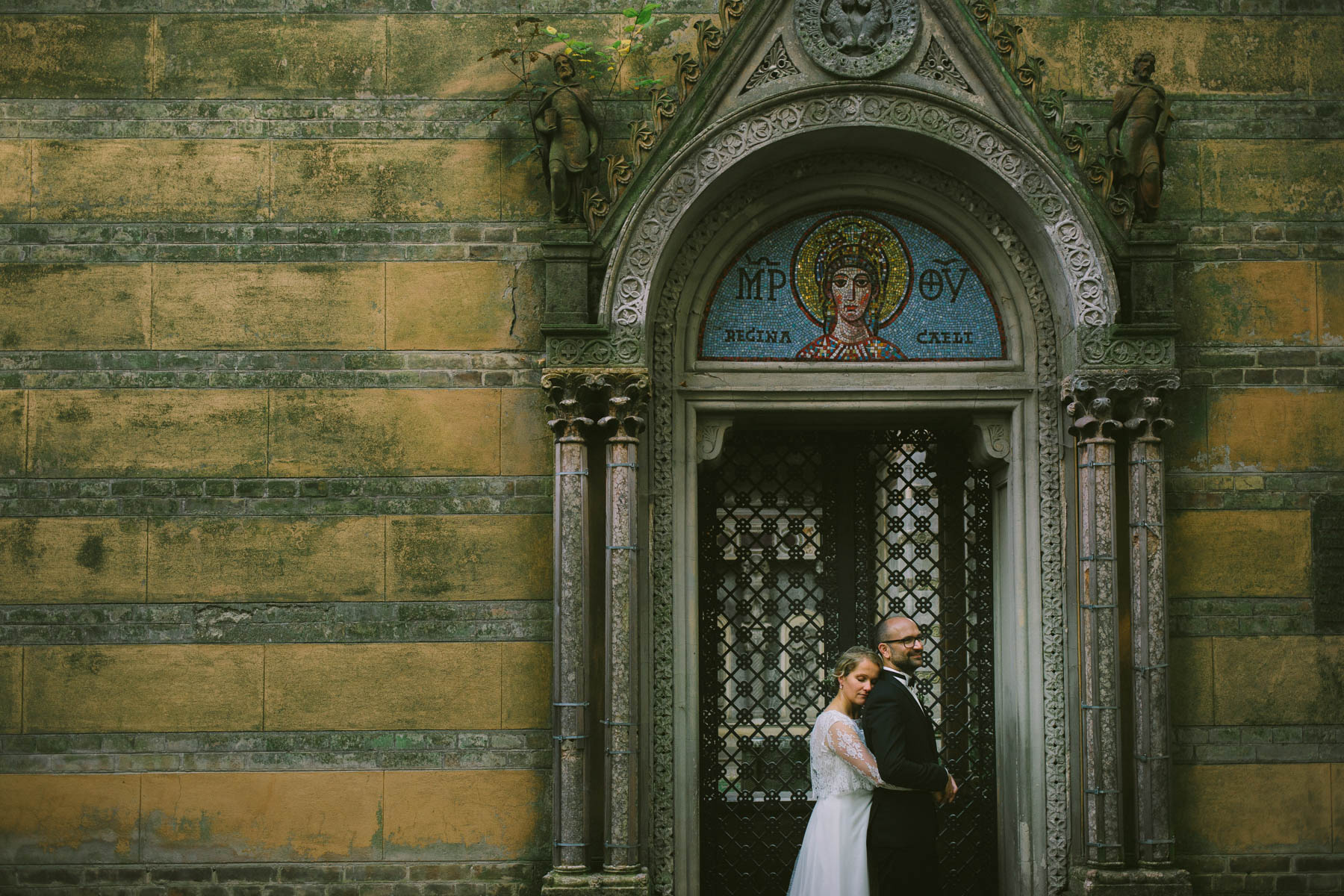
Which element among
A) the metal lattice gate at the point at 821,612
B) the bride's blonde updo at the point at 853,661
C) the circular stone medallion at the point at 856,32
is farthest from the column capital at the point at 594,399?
the circular stone medallion at the point at 856,32

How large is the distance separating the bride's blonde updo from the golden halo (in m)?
2.22

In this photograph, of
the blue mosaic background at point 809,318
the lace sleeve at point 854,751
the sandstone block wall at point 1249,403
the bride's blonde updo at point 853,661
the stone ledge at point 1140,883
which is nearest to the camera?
the lace sleeve at point 854,751

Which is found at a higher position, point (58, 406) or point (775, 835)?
point (58, 406)

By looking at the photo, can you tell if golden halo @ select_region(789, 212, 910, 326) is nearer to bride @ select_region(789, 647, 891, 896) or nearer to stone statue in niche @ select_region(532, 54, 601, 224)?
stone statue in niche @ select_region(532, 54, 601, 224)

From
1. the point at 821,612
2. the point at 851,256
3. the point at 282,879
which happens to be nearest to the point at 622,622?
the point at 821,612

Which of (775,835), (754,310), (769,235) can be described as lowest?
(775,835)

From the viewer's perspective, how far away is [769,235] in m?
7.82

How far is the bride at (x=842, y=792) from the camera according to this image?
621 cm

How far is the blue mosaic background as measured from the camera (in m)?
7.70

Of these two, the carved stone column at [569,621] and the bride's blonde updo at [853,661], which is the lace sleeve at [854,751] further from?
the carved stone column at [569,621]

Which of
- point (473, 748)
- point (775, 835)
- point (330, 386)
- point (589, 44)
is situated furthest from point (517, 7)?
point (775, 835)

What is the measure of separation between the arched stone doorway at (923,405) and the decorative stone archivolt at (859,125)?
12 millimetres

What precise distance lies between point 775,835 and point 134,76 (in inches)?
243

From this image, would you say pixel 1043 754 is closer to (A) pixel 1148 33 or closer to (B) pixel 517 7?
(A) pixel 1148 33
